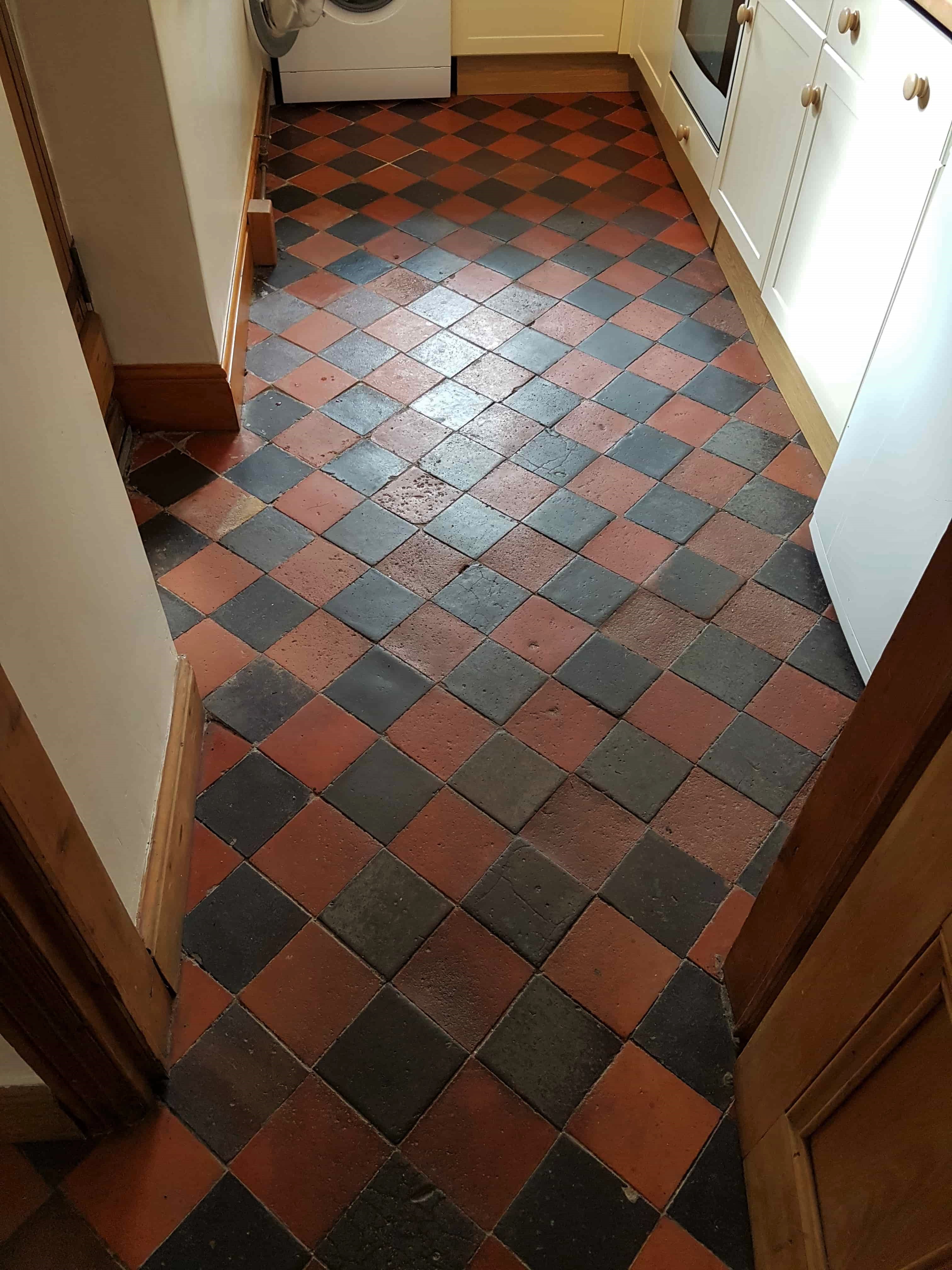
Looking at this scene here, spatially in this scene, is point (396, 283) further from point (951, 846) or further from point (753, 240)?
point (951, 846)

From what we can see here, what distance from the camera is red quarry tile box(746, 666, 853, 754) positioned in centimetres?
182

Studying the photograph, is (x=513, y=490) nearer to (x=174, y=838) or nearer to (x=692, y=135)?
(x=174, y=838)

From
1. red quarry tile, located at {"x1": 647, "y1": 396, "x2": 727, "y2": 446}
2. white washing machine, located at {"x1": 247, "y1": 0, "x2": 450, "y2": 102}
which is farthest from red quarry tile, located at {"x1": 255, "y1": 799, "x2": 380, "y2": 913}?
white washing machine, located at {"x1": 247, "y1": 0, "x2": 450, "y2": 102}

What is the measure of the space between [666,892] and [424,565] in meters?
0.90

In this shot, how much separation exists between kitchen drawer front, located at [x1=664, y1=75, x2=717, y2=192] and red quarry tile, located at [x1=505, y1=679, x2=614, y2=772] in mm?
1904

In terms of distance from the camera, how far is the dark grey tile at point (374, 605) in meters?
2.00

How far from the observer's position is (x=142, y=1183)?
1.29 m

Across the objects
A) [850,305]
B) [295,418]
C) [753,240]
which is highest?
[850,305]

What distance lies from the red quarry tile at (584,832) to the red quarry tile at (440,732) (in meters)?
0.19

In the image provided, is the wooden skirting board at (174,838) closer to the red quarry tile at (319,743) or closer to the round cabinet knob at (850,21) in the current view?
the red quarry tile at (319,743)

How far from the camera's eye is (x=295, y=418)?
247 centimetres

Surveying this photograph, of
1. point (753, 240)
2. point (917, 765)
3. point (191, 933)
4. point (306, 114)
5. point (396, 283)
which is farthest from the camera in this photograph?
point (306, 114)

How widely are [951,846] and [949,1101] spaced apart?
8.2 inches

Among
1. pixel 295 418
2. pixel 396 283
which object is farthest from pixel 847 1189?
pixel 396 283
